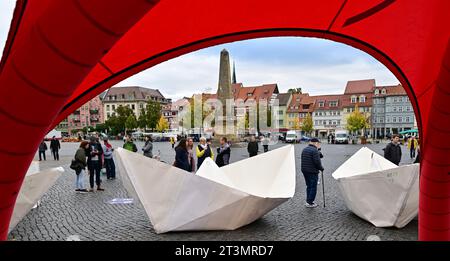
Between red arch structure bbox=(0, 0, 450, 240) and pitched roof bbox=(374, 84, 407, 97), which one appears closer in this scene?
red arch structure bbox=(0, 0, 450, 240)

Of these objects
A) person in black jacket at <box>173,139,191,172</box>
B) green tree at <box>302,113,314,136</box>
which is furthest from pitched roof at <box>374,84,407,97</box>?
person in black jacket at <box>173,139,191,172</box>

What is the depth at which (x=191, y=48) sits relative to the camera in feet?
9.93

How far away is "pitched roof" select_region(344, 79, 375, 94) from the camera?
62.1 meters

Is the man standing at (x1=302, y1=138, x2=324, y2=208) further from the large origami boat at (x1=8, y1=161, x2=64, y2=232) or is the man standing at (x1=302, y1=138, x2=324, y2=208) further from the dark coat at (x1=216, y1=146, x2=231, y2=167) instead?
the large origami boat at (x1=8, y1=161, x2=64, y2=232)

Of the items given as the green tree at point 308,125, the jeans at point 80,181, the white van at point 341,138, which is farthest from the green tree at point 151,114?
the jeans at point 80,181

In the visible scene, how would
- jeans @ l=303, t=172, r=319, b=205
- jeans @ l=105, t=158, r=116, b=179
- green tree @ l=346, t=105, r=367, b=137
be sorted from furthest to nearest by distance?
green tree @ l=346, t=105, r=367, b=137 < jeans @ l=105, t=158, r=116, b=179 < jeans @ l=303, t=172, r=319, b=205

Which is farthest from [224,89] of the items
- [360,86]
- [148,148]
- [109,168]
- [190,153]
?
[360,86]

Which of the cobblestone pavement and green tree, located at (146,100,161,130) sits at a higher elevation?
green tree, located at (146,100,161,130)

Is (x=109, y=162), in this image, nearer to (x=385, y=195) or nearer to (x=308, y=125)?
(x=385, y=195)

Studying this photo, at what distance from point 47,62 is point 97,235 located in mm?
4661

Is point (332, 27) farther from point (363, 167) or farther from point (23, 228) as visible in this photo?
point (23, 228)

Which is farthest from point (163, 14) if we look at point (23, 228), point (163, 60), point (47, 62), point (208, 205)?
point (23, 228)

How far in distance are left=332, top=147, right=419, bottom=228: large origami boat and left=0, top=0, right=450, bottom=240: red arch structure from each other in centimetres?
241

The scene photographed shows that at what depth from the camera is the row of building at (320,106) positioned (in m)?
57.9
